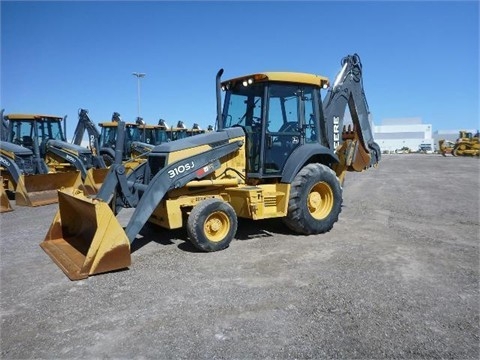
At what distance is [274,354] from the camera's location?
118 inches

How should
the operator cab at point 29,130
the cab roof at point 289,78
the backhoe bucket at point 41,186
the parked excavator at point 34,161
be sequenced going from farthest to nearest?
the operator cab at point 29,130
the parked excavator at point 34,161
the backhoe bucket at point 41,186
the cab roof at point 289,78

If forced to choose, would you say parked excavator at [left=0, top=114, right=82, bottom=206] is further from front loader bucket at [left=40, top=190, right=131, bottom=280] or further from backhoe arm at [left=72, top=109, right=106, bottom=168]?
front loader bucket at [left=40, top=190, right=131, bottom=280]

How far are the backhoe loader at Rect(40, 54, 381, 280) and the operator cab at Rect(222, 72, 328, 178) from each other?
0.06ft

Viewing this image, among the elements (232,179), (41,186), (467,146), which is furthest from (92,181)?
(467,146)

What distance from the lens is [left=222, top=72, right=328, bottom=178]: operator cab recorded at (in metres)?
6.43

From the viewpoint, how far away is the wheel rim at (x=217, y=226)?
224 inches

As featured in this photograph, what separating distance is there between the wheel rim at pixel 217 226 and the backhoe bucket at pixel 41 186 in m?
6.11

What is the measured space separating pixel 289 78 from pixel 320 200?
7.18 feet

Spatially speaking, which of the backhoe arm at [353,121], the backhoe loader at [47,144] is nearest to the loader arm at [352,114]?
the backhoe arm at [353,121]

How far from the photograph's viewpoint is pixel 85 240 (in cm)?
568

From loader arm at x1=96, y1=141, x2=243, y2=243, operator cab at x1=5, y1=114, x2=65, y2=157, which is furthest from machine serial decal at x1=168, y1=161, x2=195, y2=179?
operator cab at x1=5, y1=114, x2=65, y2=157

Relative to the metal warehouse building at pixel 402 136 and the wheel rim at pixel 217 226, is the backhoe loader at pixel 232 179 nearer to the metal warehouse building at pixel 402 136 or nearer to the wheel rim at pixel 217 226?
the wheel rim at pixel 217 226

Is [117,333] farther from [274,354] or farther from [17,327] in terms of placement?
[274,354]

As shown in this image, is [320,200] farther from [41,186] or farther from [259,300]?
[41,186]
